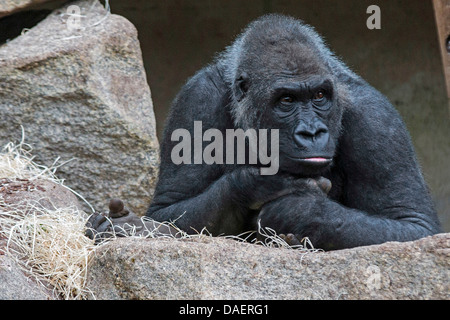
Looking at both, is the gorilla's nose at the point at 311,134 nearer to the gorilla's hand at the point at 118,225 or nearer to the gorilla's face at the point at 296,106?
the gorilla's face at the point at 296,106

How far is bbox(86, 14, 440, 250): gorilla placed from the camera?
3721mm

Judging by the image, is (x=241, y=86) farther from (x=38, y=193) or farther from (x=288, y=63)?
(x=38, y=193)

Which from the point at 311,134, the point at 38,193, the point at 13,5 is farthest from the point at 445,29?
the point at 13,5

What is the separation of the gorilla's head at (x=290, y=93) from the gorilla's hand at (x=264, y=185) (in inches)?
2.3

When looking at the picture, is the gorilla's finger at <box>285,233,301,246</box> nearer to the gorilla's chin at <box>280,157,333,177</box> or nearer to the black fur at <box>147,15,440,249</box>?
the black fur at <box>147,15,440,249</box>

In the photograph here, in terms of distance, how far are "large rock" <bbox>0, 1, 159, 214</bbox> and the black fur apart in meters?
0.78

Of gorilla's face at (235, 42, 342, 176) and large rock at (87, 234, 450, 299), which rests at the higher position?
gorilla's face at (235, 42, 342, 176)

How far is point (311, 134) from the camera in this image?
363 cm

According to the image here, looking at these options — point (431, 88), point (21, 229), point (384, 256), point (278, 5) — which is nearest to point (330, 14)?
point (278, 5)

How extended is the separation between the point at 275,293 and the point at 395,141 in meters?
1.50

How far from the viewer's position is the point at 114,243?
123 inches

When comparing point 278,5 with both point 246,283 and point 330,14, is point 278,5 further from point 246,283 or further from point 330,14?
point 246,283

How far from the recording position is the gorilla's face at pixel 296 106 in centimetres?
362

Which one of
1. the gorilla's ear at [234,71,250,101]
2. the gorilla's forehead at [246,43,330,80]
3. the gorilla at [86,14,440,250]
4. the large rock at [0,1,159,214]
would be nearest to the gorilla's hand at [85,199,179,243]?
the gorilla at [86,14,440,250]
